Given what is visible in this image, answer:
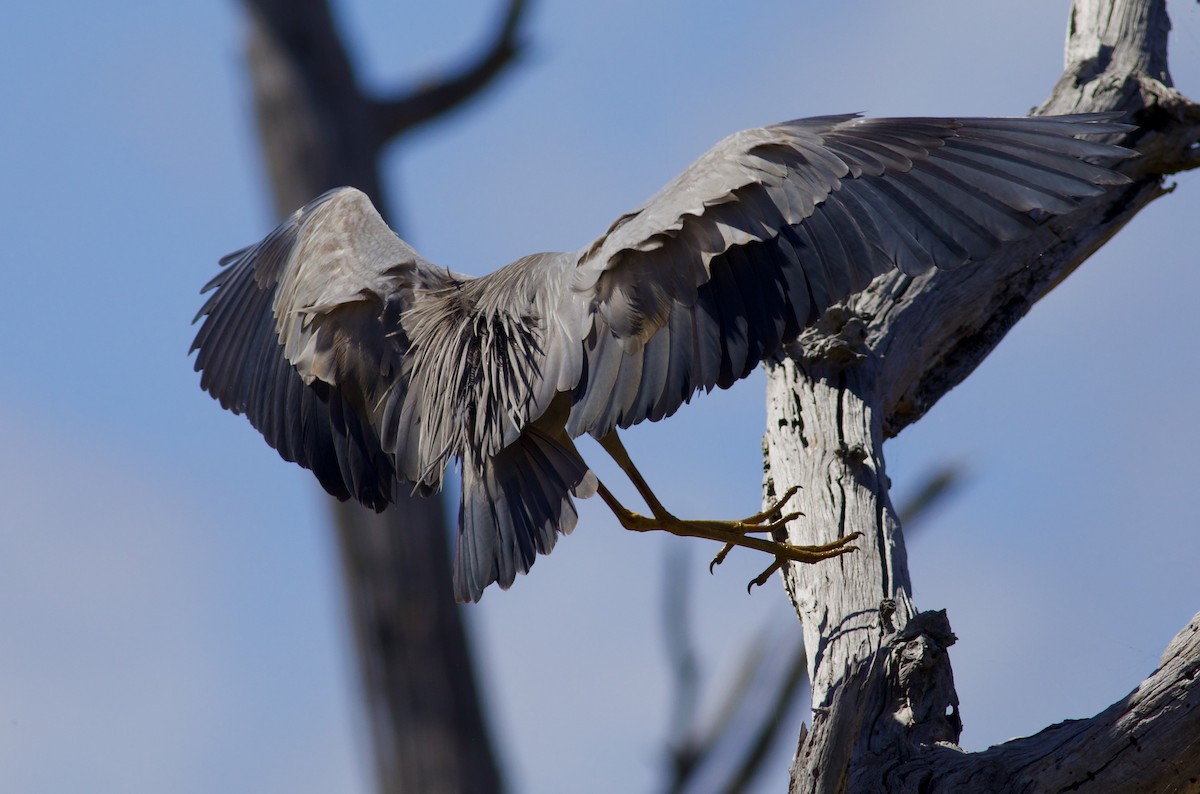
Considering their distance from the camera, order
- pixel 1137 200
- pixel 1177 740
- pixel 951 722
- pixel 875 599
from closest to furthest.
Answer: pixel 1177 740 → pixel 951 722 → pixel 875 599 → pixel 1137 200

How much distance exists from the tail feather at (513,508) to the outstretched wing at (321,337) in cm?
39

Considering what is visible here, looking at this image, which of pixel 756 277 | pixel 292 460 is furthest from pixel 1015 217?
pixel 292 460

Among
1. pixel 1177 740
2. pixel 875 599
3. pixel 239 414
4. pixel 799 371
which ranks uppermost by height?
pixel 239 414

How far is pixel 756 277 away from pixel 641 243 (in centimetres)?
→ 32

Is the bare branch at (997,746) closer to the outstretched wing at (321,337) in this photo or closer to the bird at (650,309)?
the bird at (650,309)

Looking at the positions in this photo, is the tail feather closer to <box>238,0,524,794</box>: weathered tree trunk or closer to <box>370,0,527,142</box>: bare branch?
<box>238,0,524,794</box>: weathered tree trunk

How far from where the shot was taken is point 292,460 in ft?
13.7

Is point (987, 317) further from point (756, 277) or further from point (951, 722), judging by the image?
point (951, 722)

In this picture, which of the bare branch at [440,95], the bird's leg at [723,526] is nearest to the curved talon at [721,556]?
the bird's leg at [723,526]

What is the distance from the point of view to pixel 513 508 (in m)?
3.54

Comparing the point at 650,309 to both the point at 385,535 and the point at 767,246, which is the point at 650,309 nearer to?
the point at 767,246

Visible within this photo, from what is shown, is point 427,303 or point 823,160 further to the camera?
point 427,303

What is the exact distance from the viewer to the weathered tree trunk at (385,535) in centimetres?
355

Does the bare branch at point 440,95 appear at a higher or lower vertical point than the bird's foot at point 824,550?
higher
